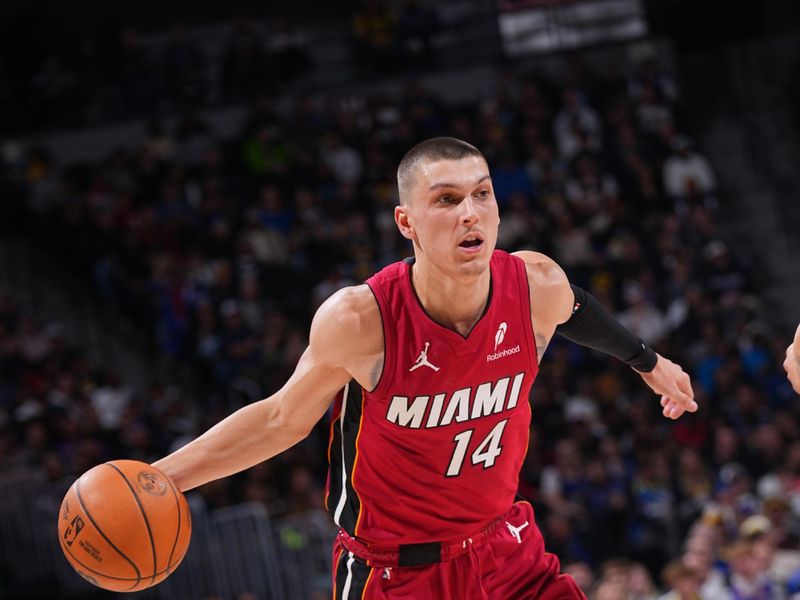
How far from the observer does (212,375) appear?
1402 centimetres

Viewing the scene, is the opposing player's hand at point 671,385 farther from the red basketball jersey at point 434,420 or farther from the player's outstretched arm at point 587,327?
the red basketball jersey at point 434,420

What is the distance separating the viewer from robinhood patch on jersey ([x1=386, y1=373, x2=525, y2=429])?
470cm

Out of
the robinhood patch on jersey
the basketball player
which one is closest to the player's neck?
the basketball player

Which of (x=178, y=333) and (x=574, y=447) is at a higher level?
(x=178, y=333)

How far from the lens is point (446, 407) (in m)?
4.72

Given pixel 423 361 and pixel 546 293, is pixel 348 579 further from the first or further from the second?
pixel 546 293

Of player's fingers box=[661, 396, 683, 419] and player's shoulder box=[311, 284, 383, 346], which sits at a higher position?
player's shoulder box=[311, 284, 383, 346]

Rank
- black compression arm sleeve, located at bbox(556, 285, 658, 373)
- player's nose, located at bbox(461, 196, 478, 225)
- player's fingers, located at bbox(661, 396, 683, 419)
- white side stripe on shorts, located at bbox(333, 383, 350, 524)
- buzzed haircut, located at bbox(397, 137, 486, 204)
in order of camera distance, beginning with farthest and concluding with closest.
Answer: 1. player's fingers, located at bbox(661, 396, 683, 419)
2. black compression arm sleeve, located at bbox(556, 285, 658, 373)
3. white side stripe on shorts, located at bbox(333, 383, 350, 524)
4. buzzed haircut, located at bbox(397, 137, 486, 204)
5. player's nose, located at bbox(461, 196, 478, 225)

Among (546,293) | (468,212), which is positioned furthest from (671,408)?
(468,212)

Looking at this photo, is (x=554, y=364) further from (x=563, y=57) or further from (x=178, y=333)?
(x=563, y=57)

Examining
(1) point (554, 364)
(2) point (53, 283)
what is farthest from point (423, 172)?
(2) point (53, 283)

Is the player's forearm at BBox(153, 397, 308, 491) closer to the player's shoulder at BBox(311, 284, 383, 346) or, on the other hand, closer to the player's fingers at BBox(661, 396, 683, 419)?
the player's shoulder at BBox(311, 284, 383, 346)

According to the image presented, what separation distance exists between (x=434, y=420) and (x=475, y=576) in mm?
658

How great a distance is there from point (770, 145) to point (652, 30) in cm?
249
